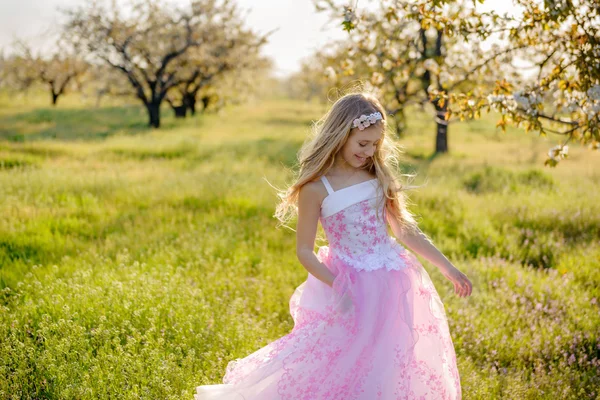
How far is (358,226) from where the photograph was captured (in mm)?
3391

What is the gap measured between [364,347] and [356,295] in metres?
0.32

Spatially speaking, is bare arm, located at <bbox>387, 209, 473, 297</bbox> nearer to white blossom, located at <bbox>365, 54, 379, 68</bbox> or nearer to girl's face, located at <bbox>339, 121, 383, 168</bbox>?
girl's face, located at <bbox>339, 121, 383, 168</bbox>

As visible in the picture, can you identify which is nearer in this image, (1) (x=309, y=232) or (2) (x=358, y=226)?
(1) (x=309, y=232)

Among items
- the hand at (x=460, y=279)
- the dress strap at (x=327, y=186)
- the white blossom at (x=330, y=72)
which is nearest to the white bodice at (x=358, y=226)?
the dress strap at (x=327, y=186)

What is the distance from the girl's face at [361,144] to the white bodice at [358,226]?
0.59ft

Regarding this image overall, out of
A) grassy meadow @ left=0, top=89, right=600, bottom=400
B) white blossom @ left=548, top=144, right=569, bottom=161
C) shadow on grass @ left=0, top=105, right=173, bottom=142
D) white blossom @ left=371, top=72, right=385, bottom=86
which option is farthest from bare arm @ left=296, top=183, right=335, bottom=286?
shadow on grass @ left=0, top=105, right=173, bottom=142

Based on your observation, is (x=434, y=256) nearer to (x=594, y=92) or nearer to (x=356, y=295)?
(x=356, y=295)

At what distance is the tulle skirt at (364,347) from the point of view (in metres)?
3.19

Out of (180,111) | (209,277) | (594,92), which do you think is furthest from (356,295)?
(180,111)

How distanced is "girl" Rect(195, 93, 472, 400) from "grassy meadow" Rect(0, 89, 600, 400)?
0.91 metres

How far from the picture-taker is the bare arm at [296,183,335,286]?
Result: 126 inches

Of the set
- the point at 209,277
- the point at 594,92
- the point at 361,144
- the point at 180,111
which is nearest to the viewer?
→ the point at 361,144

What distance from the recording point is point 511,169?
12938mm

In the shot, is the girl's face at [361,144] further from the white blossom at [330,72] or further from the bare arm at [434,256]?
the white blossom at [330,72]
